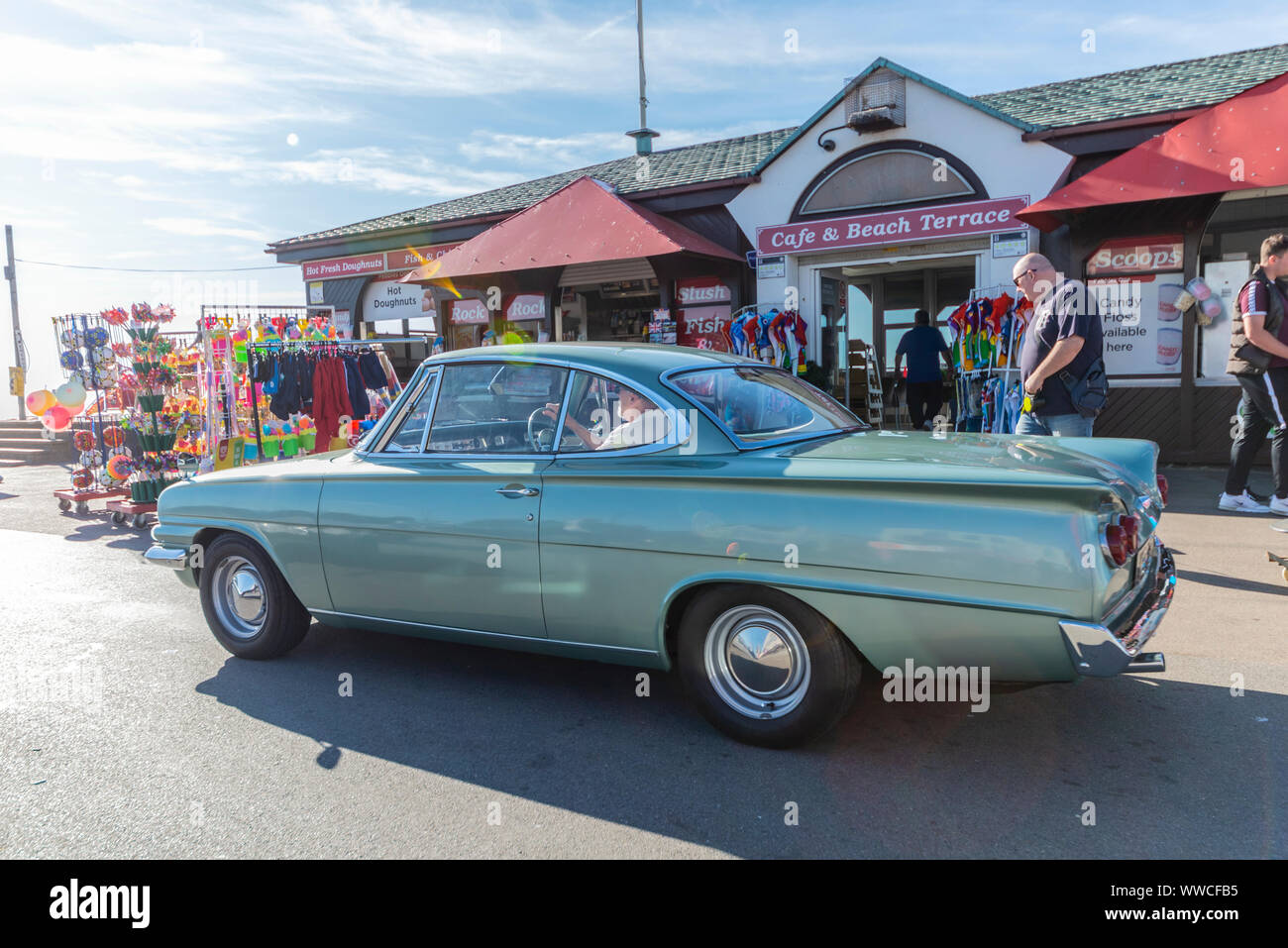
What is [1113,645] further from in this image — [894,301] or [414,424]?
[894,301]

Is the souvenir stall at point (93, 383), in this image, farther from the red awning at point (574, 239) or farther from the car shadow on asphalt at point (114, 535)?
the red awning at point (574, 239)

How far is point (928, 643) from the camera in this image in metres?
2.95

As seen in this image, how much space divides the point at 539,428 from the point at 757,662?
133cm

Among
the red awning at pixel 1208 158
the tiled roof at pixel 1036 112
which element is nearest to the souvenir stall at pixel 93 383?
the tiled roof at pixel 1036 112

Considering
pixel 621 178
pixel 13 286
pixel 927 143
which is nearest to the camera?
pixel 927 143

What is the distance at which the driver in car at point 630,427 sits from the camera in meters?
3.53

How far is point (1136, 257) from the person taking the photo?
997 centimetres

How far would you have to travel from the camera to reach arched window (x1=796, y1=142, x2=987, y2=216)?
34.7 ft

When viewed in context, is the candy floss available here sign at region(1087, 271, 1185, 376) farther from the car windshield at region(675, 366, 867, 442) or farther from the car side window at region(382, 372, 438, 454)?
the car side window at region(382, 372, 438, 454)

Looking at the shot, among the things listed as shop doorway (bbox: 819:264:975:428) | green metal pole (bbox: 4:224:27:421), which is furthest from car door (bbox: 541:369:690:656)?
green metal pole (bbox: 4:224:27:421)

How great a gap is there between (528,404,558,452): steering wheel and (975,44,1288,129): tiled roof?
28.3 feet

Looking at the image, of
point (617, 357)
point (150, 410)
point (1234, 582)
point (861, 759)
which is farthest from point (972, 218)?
point (150, 410)

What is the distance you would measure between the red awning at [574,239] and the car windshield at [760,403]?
6730 mm
